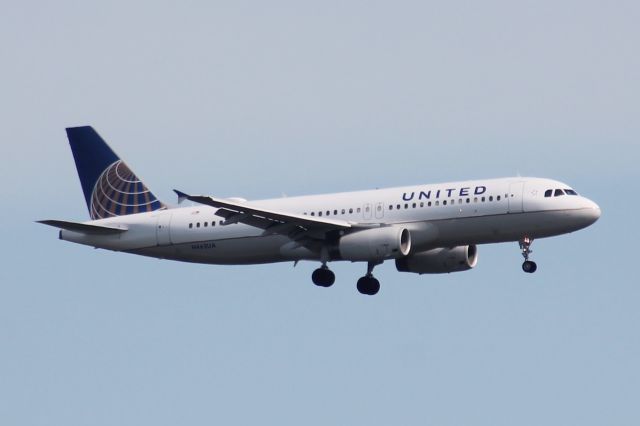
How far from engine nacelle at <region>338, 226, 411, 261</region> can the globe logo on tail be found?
11392 millimetres

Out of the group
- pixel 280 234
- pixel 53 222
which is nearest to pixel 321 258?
pixel 280 234

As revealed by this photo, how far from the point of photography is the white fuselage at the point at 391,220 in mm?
61594

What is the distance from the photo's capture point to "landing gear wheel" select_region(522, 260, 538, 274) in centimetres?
6247

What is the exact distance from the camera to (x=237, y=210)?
60.5 metres

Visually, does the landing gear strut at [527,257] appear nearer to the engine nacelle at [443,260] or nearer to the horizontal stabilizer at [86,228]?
the engine nacelle at [443,260]

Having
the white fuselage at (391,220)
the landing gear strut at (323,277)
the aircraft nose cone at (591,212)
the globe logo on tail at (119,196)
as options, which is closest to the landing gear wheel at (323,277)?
the landing gear strut at (323,277)

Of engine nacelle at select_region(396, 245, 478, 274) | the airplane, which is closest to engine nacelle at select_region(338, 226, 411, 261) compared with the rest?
the airplane

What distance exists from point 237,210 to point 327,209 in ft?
19.0

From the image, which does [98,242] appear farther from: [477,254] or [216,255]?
[477,254]

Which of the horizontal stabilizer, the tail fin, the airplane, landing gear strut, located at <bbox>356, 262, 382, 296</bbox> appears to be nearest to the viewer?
the airplane

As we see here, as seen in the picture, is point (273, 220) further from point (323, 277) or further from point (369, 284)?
point (369, 284)

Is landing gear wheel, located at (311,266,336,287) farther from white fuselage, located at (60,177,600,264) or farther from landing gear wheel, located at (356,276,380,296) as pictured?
landing gear wheel, located at (356,276,380,296)

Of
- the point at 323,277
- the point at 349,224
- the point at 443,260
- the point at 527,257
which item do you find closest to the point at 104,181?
the point at 323,277

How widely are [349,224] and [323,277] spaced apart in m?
3.10
